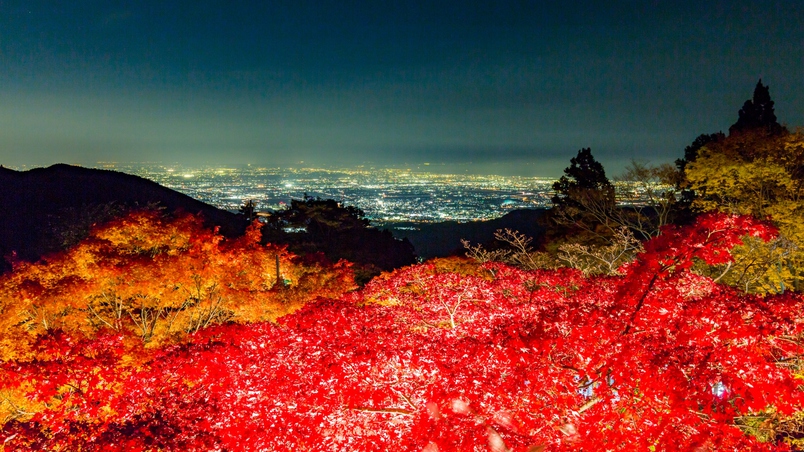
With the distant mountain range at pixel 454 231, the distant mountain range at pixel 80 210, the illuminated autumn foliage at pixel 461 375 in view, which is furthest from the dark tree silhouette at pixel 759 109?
the illuminated autumn foliage at pixel 461 375

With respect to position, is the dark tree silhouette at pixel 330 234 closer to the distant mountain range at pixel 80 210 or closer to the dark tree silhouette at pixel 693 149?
the distant mountain range at pixel 80 210

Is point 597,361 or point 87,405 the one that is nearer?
point 597,361

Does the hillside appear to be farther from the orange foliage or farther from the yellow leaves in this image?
the yellow leaves

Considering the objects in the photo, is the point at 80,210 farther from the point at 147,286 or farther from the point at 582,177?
the point at 582,177

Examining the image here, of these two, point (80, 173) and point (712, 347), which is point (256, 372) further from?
point (80, 173)

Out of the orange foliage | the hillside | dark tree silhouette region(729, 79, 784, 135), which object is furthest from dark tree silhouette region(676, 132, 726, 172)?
the hillside

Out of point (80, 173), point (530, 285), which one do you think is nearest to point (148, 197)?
point (80, 173)
